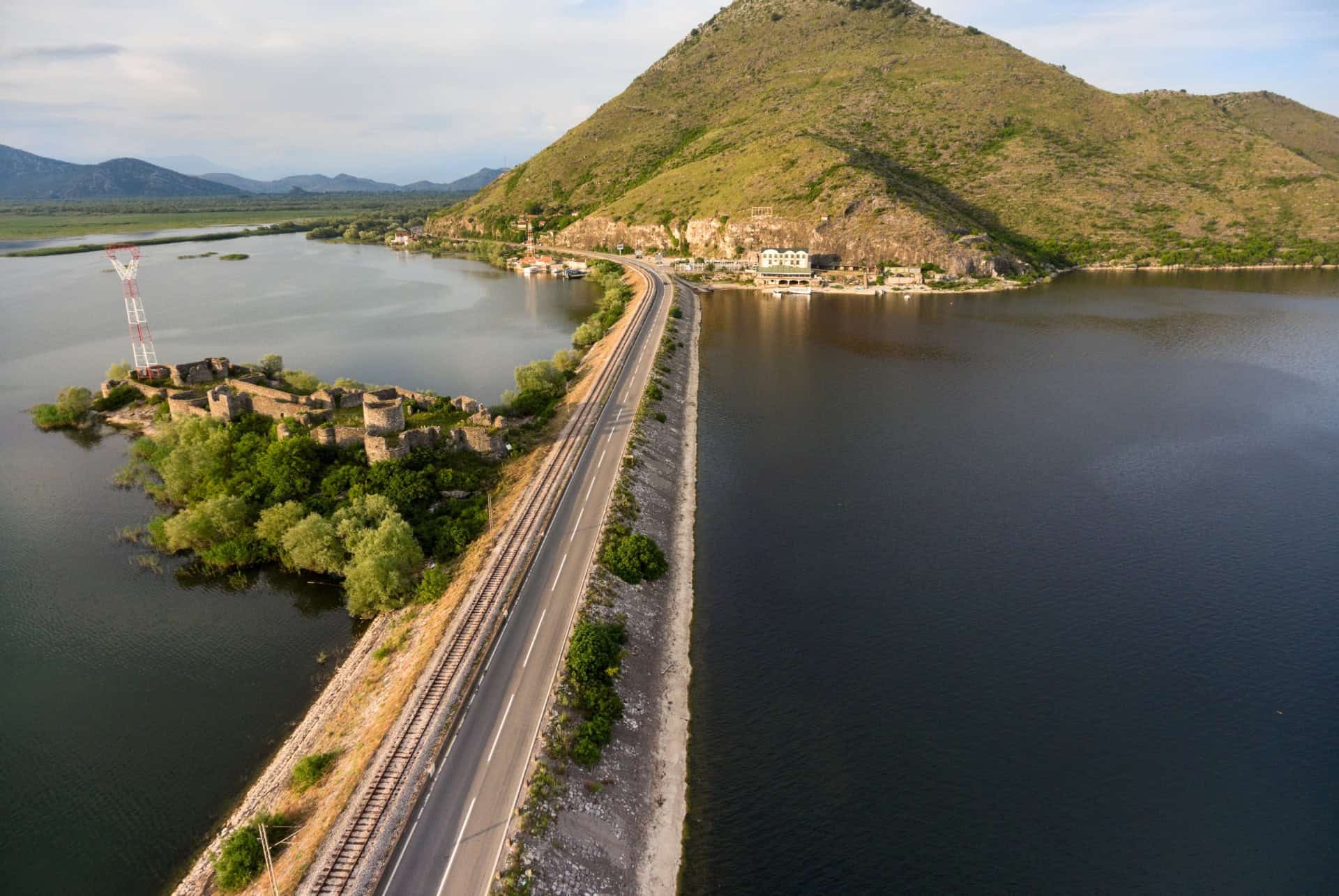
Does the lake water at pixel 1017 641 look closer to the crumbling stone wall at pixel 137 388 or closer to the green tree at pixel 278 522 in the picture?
the green tree at pixel 278 522

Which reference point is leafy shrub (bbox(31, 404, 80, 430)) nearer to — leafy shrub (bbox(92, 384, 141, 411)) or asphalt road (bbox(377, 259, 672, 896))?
leafy shrub (bbox(92, 384, 141, 411))

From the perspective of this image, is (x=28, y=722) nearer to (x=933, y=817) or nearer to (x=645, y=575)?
(x=645, y=575)

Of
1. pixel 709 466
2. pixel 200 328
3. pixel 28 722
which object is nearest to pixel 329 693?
pixel 28 722

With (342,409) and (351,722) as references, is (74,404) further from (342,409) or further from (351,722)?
(351,722)

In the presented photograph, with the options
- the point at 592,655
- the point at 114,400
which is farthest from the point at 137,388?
the point at 592,655

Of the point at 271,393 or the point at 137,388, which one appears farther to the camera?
the point at 137,388

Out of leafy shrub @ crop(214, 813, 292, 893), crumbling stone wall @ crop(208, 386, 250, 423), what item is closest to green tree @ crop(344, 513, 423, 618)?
leafy shrub @ crop(214, 813, 292, 893)
